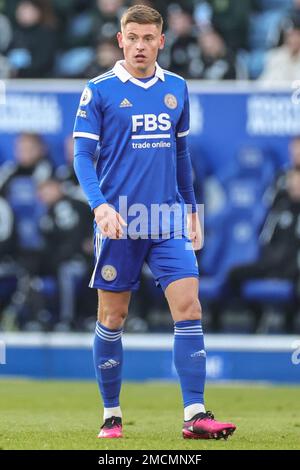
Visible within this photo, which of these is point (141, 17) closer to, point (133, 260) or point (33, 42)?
point (133, 260)

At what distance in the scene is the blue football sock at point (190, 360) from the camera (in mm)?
7125

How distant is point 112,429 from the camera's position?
24.0 feet

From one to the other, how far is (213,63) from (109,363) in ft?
25.6

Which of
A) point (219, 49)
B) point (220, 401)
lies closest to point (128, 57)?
point (220, 401)

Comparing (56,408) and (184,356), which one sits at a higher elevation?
(184,356)

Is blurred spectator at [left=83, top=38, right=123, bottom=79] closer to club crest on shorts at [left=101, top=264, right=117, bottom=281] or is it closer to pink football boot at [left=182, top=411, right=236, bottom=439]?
club crest on shorts at [left=101, top=264, right=117, bottom=281]

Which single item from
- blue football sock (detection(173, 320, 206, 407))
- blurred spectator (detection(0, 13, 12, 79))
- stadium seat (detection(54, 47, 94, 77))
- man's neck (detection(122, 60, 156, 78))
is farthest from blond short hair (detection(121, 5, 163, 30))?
stadium seat (detection(54, 47, 94, 77))

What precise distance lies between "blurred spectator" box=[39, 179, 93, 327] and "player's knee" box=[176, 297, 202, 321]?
656 centimetres

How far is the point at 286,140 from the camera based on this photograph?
13.6m

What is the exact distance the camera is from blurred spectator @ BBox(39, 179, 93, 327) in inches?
539

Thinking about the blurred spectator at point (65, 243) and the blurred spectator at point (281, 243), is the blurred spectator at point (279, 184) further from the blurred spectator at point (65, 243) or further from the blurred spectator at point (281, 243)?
the blurred spectator at point (65, 243)

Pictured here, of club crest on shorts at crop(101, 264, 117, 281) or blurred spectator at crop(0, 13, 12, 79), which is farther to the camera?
blurred spectator at crop(0, 13, 12, 79)
